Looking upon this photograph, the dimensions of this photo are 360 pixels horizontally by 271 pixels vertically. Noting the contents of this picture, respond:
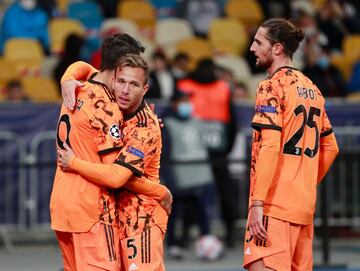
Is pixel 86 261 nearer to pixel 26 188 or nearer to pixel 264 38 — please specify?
pixel 264 38

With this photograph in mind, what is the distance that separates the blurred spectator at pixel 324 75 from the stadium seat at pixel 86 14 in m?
3.31

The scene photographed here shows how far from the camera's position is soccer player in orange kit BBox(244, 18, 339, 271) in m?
8.13

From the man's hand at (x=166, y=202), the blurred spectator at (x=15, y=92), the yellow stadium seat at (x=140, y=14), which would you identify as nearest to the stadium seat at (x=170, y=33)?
the yellow stadium seat at (x=140, y=14)

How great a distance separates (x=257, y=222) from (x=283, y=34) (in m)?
1.24

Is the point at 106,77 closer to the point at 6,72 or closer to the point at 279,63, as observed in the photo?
the point at 279,63

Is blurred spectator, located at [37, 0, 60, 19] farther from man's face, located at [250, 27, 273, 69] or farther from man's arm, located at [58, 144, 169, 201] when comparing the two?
man's arm, located at [58, 144, 169, 201]

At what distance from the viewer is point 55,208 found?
7961mm

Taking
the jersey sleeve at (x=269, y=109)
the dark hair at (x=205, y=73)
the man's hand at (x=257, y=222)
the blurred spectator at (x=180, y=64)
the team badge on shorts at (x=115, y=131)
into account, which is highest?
the blurred spectator at (x=180, y=64)

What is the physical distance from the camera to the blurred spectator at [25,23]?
17.9 metres

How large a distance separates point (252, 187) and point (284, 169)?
0.81ft

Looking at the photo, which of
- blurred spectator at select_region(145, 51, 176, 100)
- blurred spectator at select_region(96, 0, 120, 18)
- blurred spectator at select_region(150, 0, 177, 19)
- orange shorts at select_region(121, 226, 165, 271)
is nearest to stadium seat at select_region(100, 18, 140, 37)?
blurred spectator at select_region(96, 0, 120, 18)

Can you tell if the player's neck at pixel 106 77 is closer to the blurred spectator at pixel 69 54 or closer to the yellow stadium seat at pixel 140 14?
the blurred spectator at pixel 69 54

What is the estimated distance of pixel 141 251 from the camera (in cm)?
811

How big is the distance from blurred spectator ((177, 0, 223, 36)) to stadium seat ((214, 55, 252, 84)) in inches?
49.6
